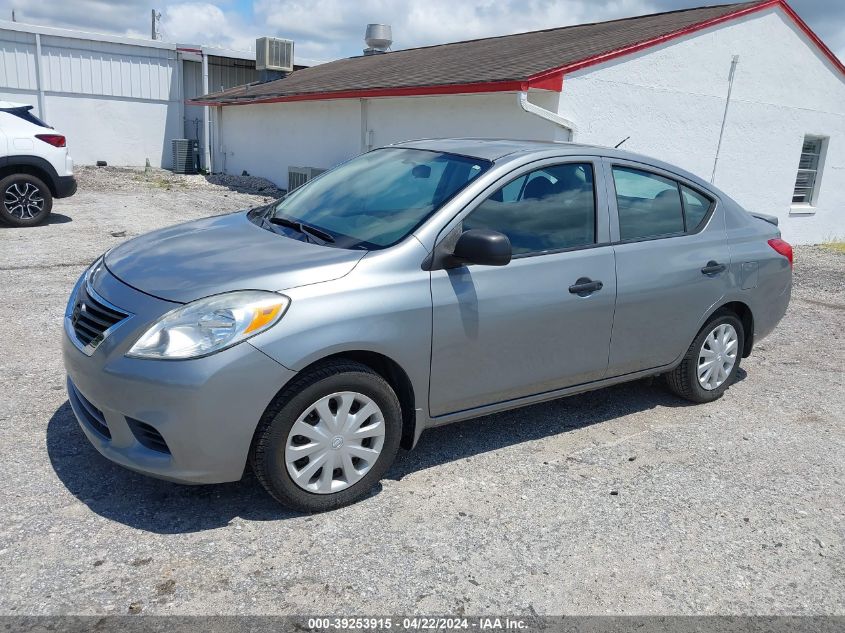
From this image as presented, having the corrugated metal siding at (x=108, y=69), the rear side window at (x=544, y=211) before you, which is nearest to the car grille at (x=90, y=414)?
the rear side window at (x=544, y=211)

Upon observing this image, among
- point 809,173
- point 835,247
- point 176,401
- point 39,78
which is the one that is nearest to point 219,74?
point 39,78

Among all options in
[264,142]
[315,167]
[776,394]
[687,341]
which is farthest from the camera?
Answer: [264,142]

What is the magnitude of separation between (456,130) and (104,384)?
31.8 feet

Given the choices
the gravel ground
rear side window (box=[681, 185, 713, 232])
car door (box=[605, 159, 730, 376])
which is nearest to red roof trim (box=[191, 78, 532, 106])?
rear side window (box=[681, 185, 713, 232])

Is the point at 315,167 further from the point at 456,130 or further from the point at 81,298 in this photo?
the point at 81,298

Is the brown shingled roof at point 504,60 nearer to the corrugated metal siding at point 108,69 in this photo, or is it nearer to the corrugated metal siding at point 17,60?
the corrugated metal siding at point 108,69

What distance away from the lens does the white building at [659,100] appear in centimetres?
1059

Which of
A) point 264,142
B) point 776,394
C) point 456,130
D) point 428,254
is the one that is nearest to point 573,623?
point 428,254

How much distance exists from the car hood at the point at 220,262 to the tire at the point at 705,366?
258cm

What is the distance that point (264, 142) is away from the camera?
62.1ft

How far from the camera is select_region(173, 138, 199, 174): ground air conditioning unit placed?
2134 cm

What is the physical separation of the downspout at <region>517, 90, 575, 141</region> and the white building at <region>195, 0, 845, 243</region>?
0.09 ft

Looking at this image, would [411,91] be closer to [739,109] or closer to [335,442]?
[739,109]

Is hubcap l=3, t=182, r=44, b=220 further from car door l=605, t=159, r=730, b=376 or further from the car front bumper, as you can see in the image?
car door l=605, t=159, r=730, b=376
